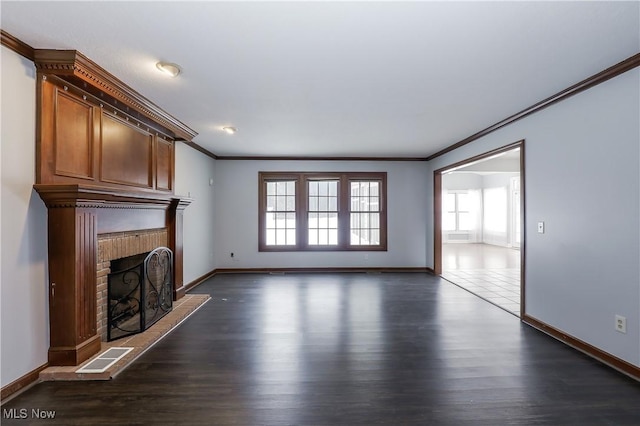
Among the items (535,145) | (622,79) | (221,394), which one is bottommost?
(221,394)

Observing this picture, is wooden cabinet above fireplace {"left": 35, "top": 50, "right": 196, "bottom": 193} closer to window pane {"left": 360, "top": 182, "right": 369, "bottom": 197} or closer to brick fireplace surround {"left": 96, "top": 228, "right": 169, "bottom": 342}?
brick fireplace surround {"left": 96, "top": 228, "right": 169, "bottom": 342}

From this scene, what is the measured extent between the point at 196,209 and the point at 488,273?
614cm

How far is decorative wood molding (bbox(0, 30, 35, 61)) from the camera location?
83.2 inches

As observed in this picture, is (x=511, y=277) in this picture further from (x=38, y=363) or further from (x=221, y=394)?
(x=38, y=363)

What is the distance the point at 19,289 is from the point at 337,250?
207 inches

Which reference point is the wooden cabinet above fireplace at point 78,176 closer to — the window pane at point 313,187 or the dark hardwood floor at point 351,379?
the dark hardwood floor at point 351,379

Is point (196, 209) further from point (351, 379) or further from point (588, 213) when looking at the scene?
point (588, 213)

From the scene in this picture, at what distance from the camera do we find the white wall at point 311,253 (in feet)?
22.0

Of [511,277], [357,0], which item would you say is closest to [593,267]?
[357,0]

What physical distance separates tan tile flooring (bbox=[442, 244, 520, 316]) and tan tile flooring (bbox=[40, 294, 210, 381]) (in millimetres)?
4268

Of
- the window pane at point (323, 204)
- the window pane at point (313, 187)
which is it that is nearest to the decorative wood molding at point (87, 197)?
the window pane at point (313, 187)

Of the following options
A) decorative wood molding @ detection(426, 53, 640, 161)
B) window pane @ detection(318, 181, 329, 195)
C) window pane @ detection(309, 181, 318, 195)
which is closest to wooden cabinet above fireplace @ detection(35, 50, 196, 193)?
window pane @ detection(309, 181, 318, 195)

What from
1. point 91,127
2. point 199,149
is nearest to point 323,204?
point 199,149

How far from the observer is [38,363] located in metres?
2.40
